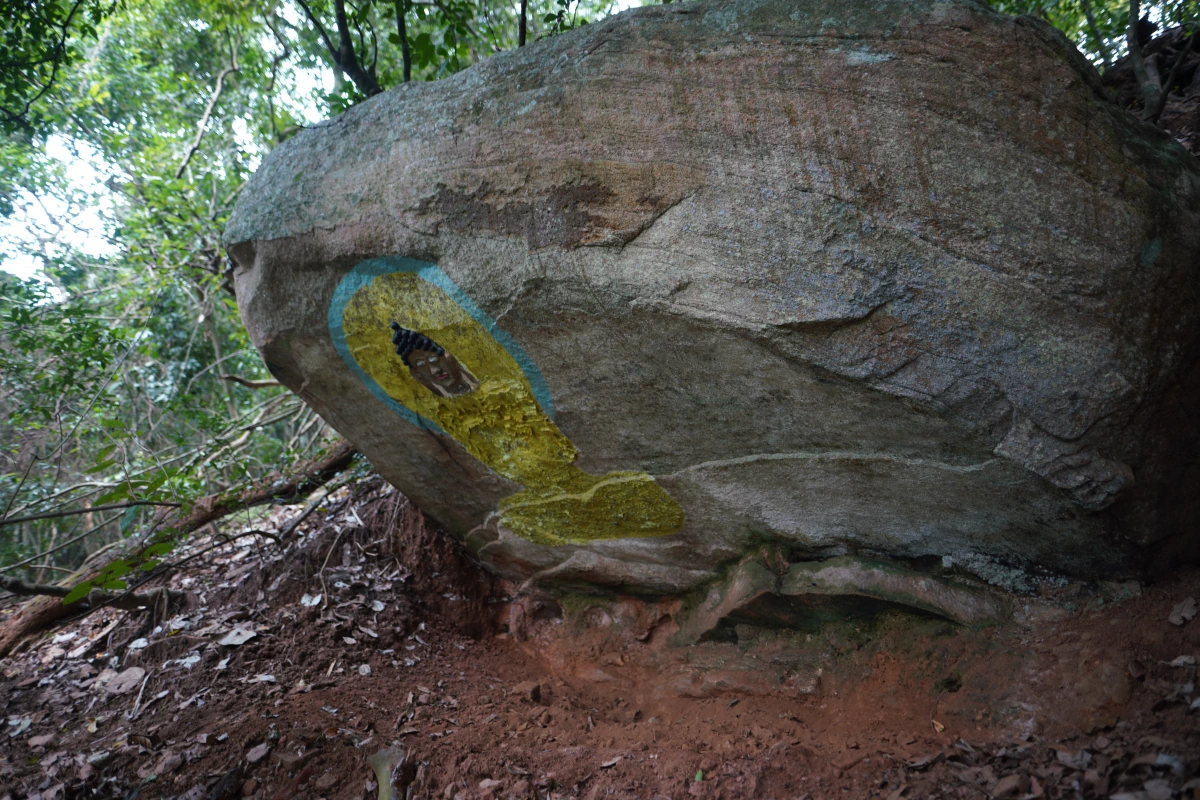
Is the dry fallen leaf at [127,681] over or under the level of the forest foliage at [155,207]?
under

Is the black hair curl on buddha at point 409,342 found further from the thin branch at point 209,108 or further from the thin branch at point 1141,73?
the thin branch at point 209,108

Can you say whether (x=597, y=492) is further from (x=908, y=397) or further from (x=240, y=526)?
(x=240, y=526)

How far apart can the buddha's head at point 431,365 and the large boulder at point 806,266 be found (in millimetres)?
17

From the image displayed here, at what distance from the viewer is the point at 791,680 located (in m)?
2.66

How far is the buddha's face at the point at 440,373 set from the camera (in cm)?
265

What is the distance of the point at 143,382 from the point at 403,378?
3.98 meters

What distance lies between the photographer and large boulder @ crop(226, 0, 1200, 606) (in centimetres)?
194

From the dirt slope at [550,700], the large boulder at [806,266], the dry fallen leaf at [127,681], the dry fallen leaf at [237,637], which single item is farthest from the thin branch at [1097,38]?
the dry fallen leaf at [127,681]

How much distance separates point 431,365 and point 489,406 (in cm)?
27

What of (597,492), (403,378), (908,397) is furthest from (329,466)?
(908,397)

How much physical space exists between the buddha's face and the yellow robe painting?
0.02 meters

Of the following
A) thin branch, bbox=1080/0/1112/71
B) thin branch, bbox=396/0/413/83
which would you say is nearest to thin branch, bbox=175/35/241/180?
thin branch, bbox=396/0/413/83

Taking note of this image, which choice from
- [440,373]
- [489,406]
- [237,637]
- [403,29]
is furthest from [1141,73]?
[237,637]

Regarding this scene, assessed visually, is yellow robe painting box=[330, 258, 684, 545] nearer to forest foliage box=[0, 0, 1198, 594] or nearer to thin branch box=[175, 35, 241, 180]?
forest foliage box=[0, 0, 1198, 594]
